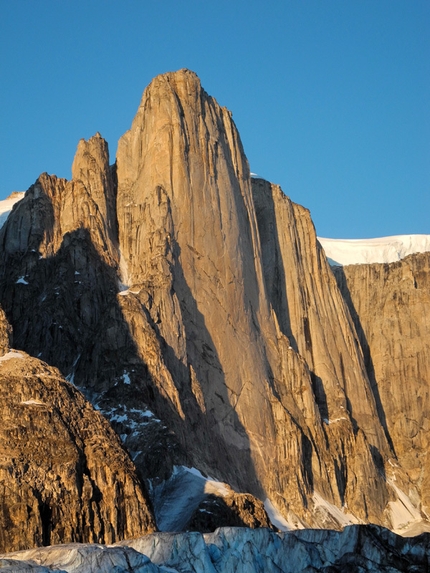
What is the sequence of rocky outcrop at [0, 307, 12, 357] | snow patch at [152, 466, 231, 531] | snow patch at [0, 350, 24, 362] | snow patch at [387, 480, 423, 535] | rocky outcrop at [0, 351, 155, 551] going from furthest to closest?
snow patch at [387, 480, 423, 535] → snow patch at [152, 466, 231, 531] → rocky outcrop at [0, 307, 12, 357] → snow patch at [0, 350, 24, 362] → rocky outcrop at [0, 351, 155, 551]

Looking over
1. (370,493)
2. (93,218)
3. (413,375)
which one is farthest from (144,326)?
(413,375)

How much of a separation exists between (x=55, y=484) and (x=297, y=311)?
2541 inches

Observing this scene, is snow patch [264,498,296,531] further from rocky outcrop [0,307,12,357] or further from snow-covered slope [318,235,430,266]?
snow-covered slope [318,235,430,266]

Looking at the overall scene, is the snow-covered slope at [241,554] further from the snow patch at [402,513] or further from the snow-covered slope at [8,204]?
the snow-covered slope at [8,204]

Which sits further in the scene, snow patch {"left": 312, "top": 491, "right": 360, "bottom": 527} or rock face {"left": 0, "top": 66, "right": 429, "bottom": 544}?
snow patch {"left": 312, "top": 491, "right": 360, "bottom": 527}

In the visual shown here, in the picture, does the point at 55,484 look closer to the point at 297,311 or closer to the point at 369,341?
the point at 297,311

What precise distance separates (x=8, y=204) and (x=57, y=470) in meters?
83.0

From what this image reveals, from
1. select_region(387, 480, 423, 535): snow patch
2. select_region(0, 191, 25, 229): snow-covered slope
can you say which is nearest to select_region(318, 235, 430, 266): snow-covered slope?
select_region(0, 191, 25, 229): snow-covered slope

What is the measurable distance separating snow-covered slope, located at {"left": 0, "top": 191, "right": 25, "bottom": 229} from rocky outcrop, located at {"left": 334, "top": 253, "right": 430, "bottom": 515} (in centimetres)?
3499

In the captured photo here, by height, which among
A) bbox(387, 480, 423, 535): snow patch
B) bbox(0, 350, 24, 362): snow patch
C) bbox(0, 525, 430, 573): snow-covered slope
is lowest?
bbox(0, 525, 430, 573): snow-covered slope

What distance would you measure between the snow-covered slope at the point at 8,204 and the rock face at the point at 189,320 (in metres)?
23.8

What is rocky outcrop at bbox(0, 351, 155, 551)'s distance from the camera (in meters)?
74.9

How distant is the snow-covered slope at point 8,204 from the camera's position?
150 meters

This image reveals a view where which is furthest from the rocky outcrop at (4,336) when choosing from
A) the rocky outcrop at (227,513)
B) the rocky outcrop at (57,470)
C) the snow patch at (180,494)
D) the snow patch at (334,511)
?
the snow patch at (334,511)
